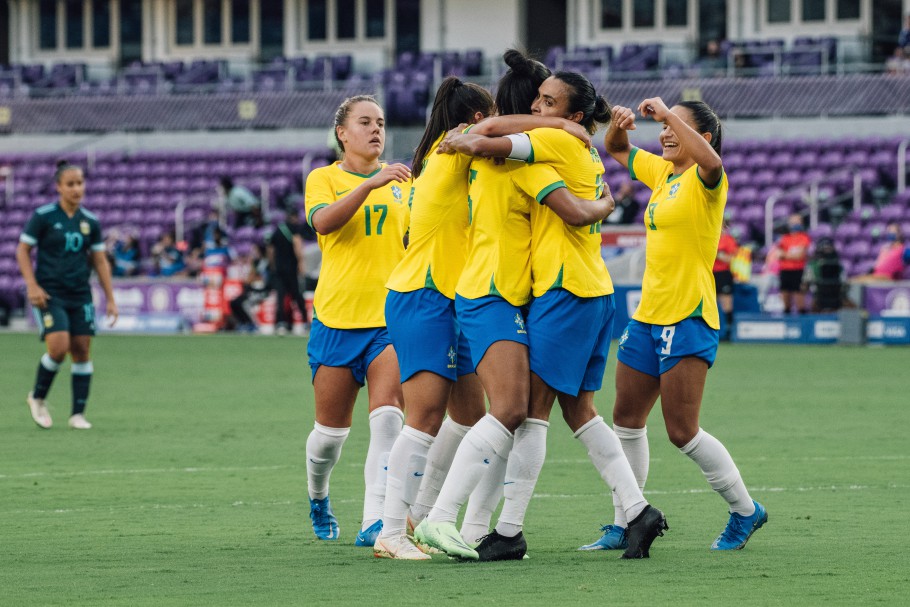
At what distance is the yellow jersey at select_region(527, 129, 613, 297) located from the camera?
6258 millimetres

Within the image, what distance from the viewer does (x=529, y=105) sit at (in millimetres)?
6539

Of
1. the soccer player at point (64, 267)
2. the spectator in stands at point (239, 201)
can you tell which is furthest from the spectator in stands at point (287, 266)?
the soccer player at point (64, 267)

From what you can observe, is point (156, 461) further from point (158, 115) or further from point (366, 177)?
point (158, 115)

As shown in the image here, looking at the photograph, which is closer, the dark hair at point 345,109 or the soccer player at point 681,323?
the soccer player at point 681,323

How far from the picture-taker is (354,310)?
7145 mm

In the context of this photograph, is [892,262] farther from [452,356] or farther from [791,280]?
[452,356]

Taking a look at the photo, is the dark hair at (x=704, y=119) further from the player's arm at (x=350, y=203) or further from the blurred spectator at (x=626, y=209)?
the blurred spectator at (x=626, y=209)

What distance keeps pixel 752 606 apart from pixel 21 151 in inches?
1453

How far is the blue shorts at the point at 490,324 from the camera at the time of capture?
6223 millimetres

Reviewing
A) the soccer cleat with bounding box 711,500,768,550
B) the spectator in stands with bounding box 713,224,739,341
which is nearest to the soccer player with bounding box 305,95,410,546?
the soccer cleat with bounding box 711,500,768,550

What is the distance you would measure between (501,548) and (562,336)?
891 mm

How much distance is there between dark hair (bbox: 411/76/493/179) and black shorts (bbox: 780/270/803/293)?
1962 cm

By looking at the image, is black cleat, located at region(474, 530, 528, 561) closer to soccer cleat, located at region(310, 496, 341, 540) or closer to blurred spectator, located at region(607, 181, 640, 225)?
soccer cleat, located at region(310, 496, 341, 540)

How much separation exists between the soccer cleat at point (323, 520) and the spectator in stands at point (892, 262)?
1956 centimetres
